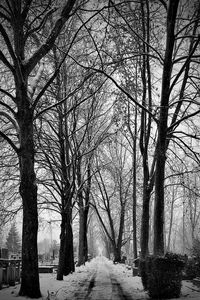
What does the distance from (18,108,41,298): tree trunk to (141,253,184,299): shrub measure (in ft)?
11.0

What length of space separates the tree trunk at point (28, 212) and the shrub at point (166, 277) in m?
3.35

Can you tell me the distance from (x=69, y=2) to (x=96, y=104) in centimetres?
907

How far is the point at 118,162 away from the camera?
32.5 meters

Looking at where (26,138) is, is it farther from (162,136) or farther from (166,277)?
(166,277)

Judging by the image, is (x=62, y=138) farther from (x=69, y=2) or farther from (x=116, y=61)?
(x=69, y=2)

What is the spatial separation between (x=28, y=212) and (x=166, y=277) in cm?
436

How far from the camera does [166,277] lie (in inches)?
365

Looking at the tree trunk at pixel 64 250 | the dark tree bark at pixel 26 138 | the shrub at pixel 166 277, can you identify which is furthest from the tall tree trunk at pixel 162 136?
the tree trunk at pixel 64 250

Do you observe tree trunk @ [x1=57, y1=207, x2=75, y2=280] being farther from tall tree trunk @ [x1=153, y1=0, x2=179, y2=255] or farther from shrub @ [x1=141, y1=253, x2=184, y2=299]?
shrub @ [x1=141, y1=253, x2=184, y2=299]

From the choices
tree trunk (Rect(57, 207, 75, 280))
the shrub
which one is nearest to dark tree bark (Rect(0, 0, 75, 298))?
the shrub

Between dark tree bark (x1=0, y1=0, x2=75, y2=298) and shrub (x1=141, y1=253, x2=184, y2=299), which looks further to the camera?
shrub (x1=141, y1=253, x2=184, y2=299)

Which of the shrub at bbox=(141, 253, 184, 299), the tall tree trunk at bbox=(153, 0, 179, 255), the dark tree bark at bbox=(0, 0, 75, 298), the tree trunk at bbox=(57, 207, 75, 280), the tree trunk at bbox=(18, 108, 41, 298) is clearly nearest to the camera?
the tree trunk at bbox=(18, 108, 41, 298)

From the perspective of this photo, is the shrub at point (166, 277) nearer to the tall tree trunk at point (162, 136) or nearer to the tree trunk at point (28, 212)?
the tall tree trunk at point (162, 136)

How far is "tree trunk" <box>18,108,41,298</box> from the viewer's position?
351 inches
